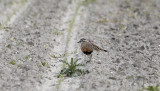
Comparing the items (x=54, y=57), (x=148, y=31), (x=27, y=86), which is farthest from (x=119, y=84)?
(x=148, y=31)

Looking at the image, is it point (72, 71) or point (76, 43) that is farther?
point (76, 43)

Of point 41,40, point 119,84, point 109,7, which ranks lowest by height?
point 119,84

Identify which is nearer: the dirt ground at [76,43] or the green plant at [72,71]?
the dirt ground at [76,43]

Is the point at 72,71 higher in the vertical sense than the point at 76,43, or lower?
lower

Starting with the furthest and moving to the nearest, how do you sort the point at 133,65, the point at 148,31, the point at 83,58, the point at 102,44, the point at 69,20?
the point at 69,20 < the point at 148,31 < the point at 102,44 < the point at 83,58 < the point at 133,65

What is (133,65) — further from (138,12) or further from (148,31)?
(138,12)

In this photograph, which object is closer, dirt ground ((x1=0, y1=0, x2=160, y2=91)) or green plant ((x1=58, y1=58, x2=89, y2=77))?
dirt ground ((x1=0, y1=0, x2=160, y2=91))

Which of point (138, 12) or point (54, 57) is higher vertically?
point (138, 12)

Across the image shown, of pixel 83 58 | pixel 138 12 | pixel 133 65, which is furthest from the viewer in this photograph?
pixel 138 12
